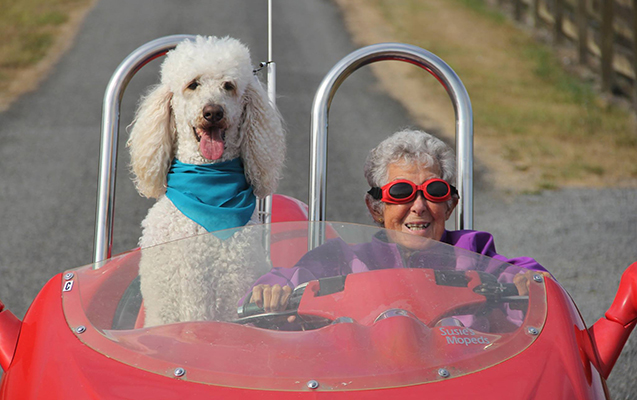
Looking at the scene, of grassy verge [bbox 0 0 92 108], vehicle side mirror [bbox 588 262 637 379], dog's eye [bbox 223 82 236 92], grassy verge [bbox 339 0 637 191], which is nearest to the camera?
vehicle side mirror [bbox 588 262 637 379]

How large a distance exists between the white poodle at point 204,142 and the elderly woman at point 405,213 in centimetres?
37

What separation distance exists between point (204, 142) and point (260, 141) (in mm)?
184

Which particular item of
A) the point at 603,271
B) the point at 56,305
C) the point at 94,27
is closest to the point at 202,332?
the point at 56,305

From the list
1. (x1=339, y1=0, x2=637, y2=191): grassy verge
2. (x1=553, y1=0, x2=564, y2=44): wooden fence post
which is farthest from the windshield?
(x1=553, y1=0, x2=564, y2=44): wooden fence post

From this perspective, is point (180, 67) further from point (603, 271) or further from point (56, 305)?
point (603, 271)

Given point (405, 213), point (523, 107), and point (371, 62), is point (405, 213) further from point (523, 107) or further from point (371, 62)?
point (523, 107)

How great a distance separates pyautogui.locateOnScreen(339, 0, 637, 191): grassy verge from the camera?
24.1 feet

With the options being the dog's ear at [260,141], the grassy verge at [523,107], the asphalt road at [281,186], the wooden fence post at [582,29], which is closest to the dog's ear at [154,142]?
the dog's ear at [260,141]

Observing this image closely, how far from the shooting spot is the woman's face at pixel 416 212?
1.90 metres

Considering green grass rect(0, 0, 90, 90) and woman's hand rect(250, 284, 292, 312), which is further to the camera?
green grass rect(0, 0, 90, 90)

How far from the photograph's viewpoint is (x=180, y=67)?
2.05m

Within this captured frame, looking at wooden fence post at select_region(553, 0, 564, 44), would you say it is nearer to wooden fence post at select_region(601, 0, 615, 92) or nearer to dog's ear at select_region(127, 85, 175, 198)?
wooden fence post at select_region(601, 0, 615, 92)

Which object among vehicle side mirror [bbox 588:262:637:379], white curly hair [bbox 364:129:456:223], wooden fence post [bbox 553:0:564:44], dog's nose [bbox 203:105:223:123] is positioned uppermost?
wooden fence post [bbox 553:0:564:44]

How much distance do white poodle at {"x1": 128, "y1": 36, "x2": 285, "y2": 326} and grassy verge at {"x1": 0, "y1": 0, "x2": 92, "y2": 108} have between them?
8.02 m
